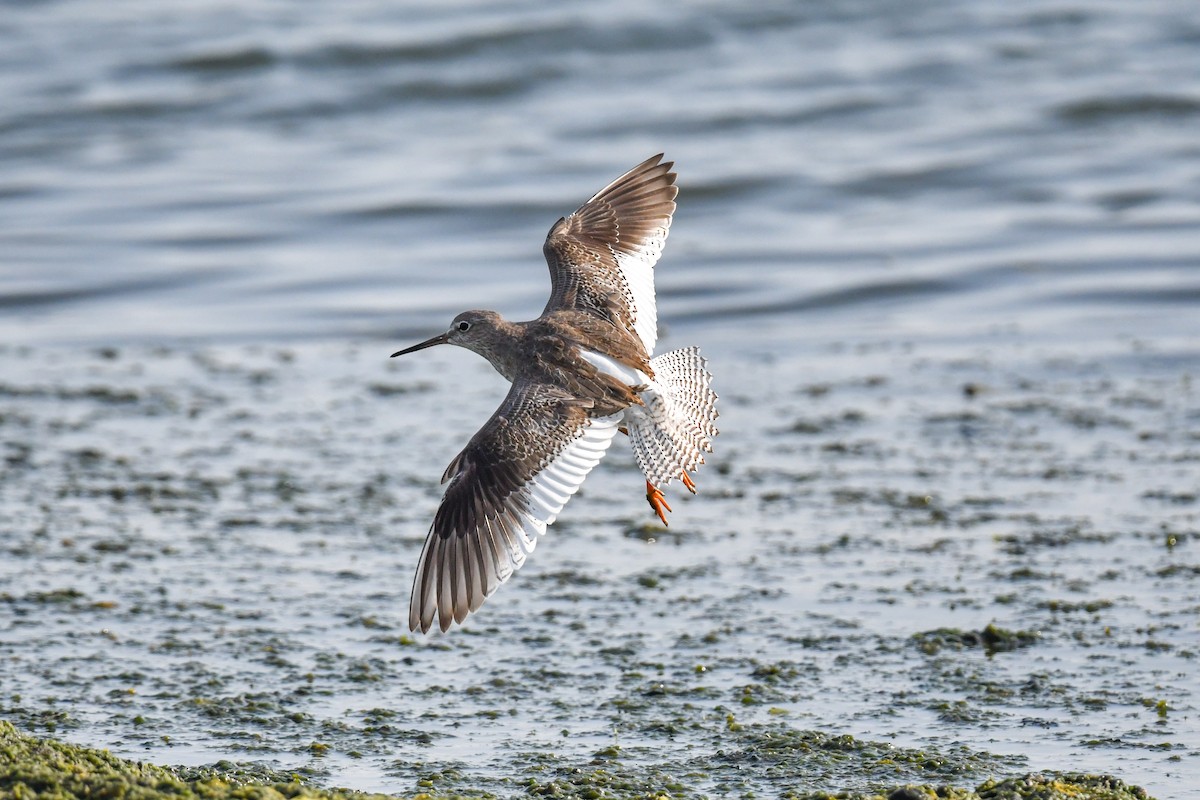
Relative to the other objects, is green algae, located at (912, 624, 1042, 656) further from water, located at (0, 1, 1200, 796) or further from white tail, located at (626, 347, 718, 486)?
white tail, located at (626, 347, 718, 486)

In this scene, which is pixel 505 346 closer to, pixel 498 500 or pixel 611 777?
pixel 498 500

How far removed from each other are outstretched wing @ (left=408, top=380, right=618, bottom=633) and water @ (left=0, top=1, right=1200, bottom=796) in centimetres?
48

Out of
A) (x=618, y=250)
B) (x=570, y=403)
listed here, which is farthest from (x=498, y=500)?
(x=618, y=250)

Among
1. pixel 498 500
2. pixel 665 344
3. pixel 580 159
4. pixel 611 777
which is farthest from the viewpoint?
pixel 580 159

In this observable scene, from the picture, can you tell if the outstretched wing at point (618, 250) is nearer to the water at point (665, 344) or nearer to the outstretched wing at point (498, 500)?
the outstretched wing at point (498, 500)

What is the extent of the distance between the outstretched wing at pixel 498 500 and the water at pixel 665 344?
0.48m

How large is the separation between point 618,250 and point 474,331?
0.81 m

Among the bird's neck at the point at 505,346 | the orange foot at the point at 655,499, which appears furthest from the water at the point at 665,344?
the bird's neck at the point at 505,346

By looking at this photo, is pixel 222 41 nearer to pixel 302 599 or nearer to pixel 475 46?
pixel 475 46

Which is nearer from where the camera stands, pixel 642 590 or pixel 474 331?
pixel 474 331

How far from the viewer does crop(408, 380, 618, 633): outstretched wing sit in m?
5.01

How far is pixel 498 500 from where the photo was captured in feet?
17.0

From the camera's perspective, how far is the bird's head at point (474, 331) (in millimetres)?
6070

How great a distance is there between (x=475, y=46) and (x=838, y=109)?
385cm
